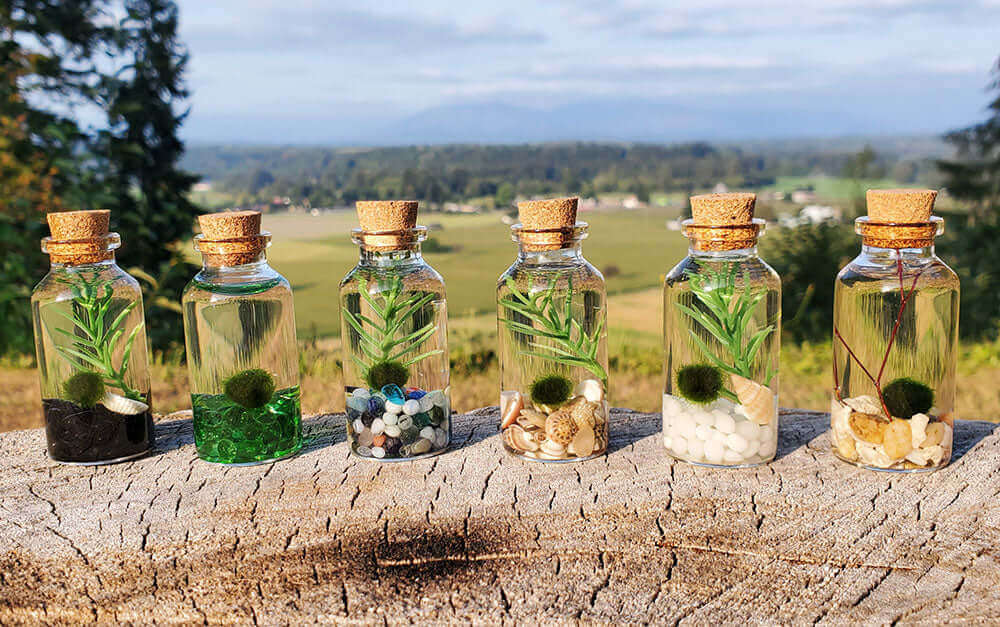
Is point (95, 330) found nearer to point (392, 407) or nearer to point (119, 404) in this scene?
point (119, 404)

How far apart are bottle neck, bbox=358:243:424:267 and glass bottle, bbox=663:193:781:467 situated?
2.35ft

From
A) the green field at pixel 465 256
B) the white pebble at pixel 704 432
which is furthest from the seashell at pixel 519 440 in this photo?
the green field at pixel 465 256

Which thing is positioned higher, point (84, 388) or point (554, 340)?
point (554, 340)

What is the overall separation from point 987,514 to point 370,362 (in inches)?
62.7

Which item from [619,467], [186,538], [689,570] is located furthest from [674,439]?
[186,538]

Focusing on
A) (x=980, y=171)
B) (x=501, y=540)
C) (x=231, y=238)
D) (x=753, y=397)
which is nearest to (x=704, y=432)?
(x=753, y=397)

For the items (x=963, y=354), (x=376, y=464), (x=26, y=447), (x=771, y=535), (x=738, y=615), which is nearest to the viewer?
(x=738, y=615)

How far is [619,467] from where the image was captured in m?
2.31

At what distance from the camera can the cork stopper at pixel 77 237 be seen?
2352mm

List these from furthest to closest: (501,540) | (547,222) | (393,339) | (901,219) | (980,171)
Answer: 1. (980,171)
2. (393,339)
3. (547,222)
4. (901,219)
5. (501,540)

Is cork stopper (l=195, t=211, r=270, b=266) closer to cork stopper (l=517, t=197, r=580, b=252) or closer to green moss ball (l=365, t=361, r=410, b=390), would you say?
green moss ball (l=365, t=361, r=410, b=390)

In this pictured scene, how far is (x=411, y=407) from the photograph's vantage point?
7.81 feet

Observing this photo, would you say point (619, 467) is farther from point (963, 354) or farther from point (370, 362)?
point (963, 354)

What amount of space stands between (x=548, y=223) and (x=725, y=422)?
71 cm
